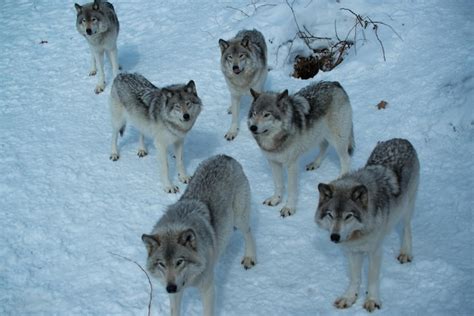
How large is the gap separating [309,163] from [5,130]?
6.30m

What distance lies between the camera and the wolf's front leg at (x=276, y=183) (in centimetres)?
811

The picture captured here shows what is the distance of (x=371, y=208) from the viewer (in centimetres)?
549

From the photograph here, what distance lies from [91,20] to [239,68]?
4.08 m

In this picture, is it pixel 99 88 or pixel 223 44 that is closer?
pixel 223 44

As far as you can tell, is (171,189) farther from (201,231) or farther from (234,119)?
(201,231)

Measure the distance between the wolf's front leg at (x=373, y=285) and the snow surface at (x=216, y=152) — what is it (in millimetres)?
144

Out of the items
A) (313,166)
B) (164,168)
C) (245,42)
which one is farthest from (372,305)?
(245,42)

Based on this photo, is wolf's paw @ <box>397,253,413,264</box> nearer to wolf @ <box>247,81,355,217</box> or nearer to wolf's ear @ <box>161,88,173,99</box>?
wolf @ <box>247,81,355,217</box>

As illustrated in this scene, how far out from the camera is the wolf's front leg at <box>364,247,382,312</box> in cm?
585

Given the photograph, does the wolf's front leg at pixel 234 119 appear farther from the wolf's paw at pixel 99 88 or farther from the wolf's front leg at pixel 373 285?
the wolf's front leg at pixel 373 285

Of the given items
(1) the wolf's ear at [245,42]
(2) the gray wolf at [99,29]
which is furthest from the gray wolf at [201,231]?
(2) the gray wolf at [99,29]

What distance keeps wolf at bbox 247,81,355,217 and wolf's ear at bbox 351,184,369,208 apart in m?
2.50

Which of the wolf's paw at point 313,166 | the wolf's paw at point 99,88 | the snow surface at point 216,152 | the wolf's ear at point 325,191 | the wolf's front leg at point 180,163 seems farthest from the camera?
the wolf's paw at point 99,88

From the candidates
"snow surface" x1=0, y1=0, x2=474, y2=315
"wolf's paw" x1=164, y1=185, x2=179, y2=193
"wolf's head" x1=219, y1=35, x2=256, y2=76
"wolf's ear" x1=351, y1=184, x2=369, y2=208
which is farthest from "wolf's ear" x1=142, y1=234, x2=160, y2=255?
"wolf's head" x1=219, y1=35, x2=256, y2=76
